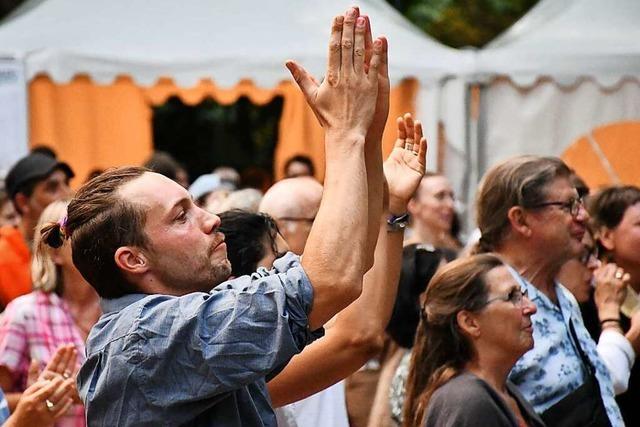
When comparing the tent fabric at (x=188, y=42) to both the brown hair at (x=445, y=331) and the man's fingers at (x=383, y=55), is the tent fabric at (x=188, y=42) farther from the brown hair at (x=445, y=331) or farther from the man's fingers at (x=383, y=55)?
the man's fingers at (x=383, y=55)

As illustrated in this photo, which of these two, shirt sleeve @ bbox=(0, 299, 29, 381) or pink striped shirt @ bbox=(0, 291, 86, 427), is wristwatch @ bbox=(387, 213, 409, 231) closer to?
pink striped shirt @ bbox=(0, 291, 86, 427)

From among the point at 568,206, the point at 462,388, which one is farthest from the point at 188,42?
the point at 462,388

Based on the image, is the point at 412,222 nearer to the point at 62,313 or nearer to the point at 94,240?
the point at 62,313

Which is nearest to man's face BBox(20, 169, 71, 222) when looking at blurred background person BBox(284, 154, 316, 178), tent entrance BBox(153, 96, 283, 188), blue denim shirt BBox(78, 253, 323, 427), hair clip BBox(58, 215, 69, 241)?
blurred background person BBox(284, 154, 316, 178)

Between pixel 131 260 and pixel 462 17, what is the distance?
11824mm

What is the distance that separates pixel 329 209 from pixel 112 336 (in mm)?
544

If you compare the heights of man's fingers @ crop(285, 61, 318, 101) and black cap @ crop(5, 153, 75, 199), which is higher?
man's fingers @ crop(285, 61, 318, 101)

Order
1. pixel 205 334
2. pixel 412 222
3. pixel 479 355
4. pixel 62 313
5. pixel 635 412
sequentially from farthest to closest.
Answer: pixel 412 222 → pixel 635 412 → pixel 62 313 → pixel 479 355 → pixel 205 334

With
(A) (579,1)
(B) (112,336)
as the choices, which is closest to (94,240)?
(B) (112,336)

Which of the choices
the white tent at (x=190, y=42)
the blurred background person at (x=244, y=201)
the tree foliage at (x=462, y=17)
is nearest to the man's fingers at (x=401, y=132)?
the blurred background person at (x=244, y=201)

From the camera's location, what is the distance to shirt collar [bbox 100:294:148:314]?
113 inches

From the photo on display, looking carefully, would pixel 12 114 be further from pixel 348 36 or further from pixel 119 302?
pixel 348 36

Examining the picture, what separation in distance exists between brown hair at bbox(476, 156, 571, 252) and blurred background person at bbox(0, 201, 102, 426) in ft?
5.31

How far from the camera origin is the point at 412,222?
857cm
